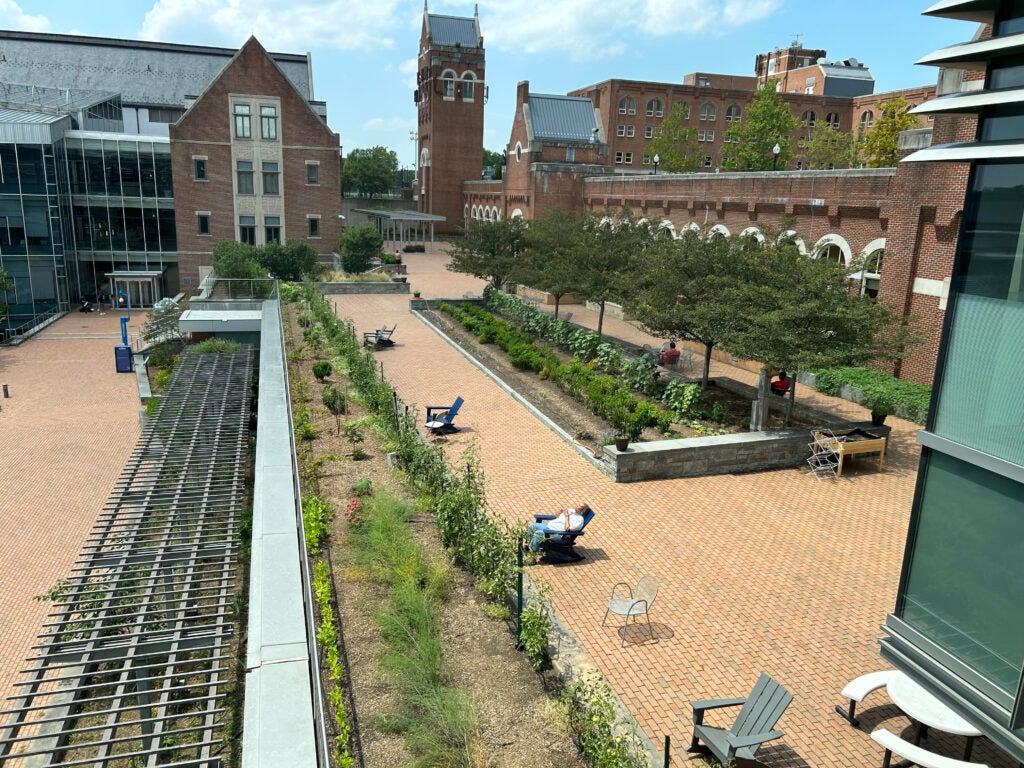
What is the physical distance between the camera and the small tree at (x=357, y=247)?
40.1 metres

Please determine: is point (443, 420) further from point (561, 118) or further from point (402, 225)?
point (402, 225)

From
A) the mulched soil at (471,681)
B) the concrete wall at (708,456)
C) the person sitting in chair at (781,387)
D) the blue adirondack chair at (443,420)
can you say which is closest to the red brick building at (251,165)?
the blue adirondack chair at (443,420)

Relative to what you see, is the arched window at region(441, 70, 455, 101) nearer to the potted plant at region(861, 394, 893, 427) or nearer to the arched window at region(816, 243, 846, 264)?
the arched window at region(816, 243, 846, 264)

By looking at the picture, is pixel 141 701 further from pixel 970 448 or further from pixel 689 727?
pixel 970 448

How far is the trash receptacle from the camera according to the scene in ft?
99.7

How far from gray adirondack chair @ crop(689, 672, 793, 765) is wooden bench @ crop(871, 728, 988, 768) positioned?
0.79 metres

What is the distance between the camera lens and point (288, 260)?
38688 millimetres

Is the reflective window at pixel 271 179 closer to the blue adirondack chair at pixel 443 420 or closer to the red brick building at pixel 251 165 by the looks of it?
the red brick building at pixel 251 165

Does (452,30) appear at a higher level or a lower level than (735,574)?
higher

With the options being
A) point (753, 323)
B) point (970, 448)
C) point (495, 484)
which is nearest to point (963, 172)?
point (753, 323)

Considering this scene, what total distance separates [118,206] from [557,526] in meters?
42.8

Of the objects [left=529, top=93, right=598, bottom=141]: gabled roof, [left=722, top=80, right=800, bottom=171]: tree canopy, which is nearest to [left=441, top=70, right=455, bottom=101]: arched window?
[left=529, top=93, right=598, bottom=141]: gabled roof

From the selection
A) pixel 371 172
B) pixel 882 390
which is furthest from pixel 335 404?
pixel 371 172

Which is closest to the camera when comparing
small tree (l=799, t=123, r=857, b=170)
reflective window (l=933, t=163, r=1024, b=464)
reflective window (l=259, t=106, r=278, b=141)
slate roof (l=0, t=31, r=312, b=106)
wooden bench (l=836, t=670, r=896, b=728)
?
reflective window (l=933, t=163, r=1024, b=464)
